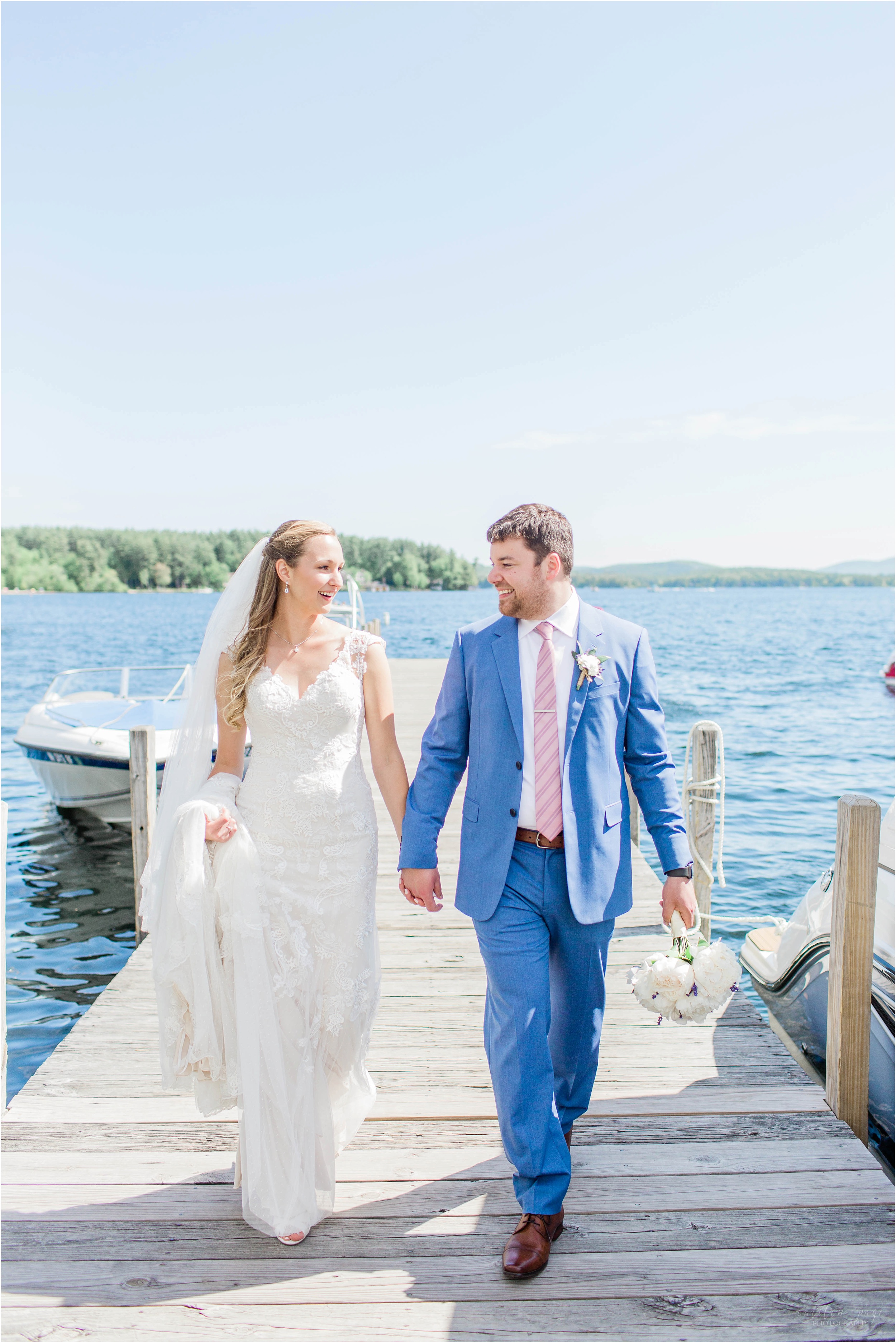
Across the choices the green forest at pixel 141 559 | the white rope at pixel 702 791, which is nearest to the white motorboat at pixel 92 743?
the white rope at pixel 702 791

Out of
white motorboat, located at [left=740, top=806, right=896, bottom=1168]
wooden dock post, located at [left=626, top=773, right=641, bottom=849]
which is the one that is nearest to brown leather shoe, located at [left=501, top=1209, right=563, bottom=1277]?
white motorboat, located at [left=740, top=806, right=896, bottom=1168]

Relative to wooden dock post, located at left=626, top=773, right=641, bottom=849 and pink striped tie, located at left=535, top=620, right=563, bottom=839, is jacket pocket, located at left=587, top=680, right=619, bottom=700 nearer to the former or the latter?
pink striped tie, located at left=535, top=620, right=563, bottom=839

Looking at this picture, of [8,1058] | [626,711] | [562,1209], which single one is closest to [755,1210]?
[562,1209]

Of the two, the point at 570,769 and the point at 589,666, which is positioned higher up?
the point at 589,666

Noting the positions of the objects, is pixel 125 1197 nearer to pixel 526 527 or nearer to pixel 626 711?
pixel 626 711

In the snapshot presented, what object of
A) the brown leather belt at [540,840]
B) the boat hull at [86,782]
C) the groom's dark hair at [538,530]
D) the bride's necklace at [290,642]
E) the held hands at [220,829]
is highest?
the groom's dark hair at [538,530]

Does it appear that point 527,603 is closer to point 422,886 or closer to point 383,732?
point 383,732

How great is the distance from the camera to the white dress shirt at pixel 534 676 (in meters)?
2.80

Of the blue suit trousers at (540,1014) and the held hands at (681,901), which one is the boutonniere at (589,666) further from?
the held hands at (681,901)

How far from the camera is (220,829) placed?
2.67 m

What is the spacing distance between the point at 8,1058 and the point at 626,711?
5523 millimetres

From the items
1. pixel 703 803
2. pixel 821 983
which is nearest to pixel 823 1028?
pixel 821 983

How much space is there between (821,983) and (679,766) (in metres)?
10.9

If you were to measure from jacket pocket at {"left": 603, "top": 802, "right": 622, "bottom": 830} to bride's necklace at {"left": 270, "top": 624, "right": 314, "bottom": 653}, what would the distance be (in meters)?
1.10
